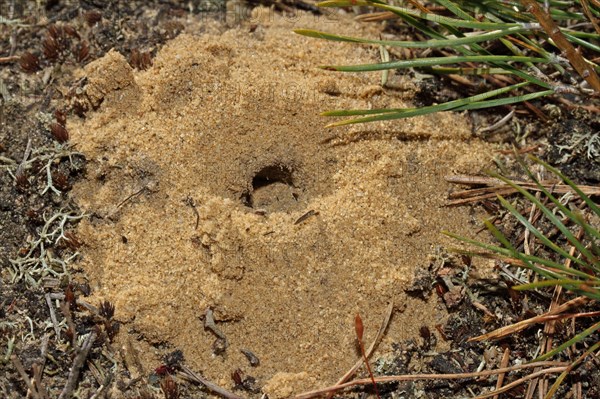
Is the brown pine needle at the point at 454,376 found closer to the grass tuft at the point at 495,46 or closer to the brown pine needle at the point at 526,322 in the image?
the brown pine needle at the point at 526,322

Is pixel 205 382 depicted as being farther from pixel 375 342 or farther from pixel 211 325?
pixel 375 342

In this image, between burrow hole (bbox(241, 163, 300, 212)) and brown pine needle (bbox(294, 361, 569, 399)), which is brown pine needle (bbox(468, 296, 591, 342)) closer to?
brown pine needle (bbox(294, 361, 569, 399))

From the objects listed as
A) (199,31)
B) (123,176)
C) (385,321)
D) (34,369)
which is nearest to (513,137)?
(385,321)

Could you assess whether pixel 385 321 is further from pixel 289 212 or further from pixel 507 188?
pixel 507 188

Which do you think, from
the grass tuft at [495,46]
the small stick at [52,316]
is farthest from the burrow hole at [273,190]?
the small stick at [52,316]

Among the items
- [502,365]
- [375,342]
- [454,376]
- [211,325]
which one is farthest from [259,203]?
[502,365]
